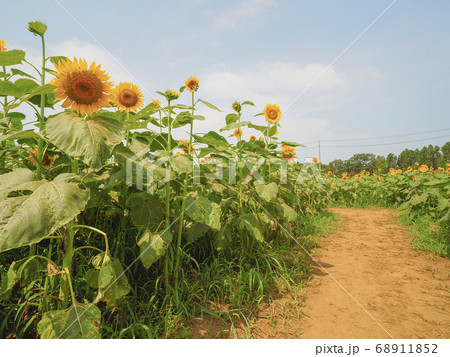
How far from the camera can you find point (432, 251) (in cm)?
357

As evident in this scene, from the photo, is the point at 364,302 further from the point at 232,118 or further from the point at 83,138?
the point at 83,138

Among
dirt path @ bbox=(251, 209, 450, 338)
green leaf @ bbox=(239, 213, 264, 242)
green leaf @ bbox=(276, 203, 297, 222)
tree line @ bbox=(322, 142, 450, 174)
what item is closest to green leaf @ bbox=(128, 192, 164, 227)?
green leaf @ bbox=(239, 213, 264, 242)

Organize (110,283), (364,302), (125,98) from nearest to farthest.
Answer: (110,283), (125,98), (364,302)

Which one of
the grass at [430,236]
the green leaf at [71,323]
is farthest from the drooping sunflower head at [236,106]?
the grass at [430,236]

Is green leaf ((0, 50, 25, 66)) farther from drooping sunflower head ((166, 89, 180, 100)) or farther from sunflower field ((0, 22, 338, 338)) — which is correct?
drooping sunflower head ((166, 89, 180, 100))

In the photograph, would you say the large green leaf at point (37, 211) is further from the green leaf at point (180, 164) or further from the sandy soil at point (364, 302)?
the sandy soil at point (364, 302)

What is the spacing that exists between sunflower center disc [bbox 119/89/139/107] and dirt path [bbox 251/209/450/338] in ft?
6.45

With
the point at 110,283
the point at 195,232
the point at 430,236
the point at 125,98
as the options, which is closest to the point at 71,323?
the point at 110,283

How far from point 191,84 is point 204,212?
1.26 m

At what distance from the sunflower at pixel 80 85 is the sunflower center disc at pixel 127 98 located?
68 cm

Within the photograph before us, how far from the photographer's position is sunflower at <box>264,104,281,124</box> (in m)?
3.29

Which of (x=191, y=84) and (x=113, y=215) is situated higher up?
(x=191, y=84)

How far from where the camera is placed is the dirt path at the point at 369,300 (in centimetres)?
192

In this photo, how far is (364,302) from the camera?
2291 mm
